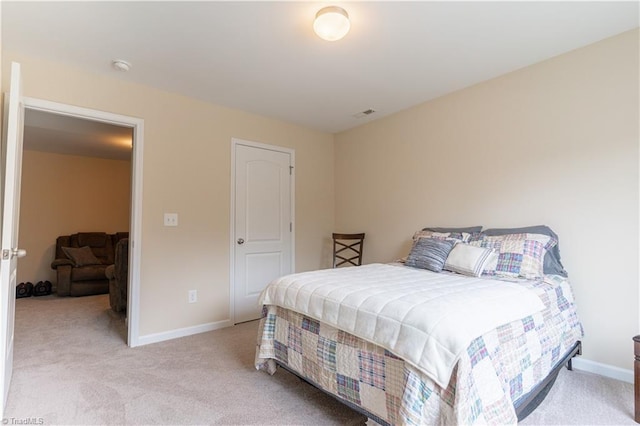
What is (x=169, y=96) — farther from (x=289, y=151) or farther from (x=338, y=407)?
(x=338, y=407)

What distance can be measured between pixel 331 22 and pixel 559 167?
6.69 feet

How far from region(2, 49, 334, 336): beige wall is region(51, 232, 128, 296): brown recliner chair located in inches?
111

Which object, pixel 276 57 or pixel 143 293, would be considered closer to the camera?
pixel 276 57

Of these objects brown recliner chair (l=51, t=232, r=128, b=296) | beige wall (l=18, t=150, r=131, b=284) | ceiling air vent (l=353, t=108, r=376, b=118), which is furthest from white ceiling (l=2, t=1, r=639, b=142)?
beige wall (l=18, t=150, r=131, b=284)

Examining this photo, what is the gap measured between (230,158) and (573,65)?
10.5 ft

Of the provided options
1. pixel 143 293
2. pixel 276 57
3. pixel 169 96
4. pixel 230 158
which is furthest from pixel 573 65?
pixel 143 293

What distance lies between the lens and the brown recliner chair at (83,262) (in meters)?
4.96

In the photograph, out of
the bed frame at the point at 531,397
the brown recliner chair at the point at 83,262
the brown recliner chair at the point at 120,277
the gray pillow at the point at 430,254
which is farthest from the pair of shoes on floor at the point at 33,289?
the gray pillow at the point at 430,254

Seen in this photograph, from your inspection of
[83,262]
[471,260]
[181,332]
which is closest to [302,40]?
[471,260]

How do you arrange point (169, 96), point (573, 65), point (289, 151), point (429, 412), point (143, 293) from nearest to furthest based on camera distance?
point (429, 412)
point (573, 65)
point (143, 293)
point (169, 96)
point (289, 151)

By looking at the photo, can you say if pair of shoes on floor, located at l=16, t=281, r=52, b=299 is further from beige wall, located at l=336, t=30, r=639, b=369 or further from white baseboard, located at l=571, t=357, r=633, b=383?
white baseboard, located at l=571, t=357, r=633, b=383

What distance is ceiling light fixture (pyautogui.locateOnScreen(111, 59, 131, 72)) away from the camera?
2.57m

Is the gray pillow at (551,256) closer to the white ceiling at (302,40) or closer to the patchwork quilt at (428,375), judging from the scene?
the patchwork quilt at (428,375)

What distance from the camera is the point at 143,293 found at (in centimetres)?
298
